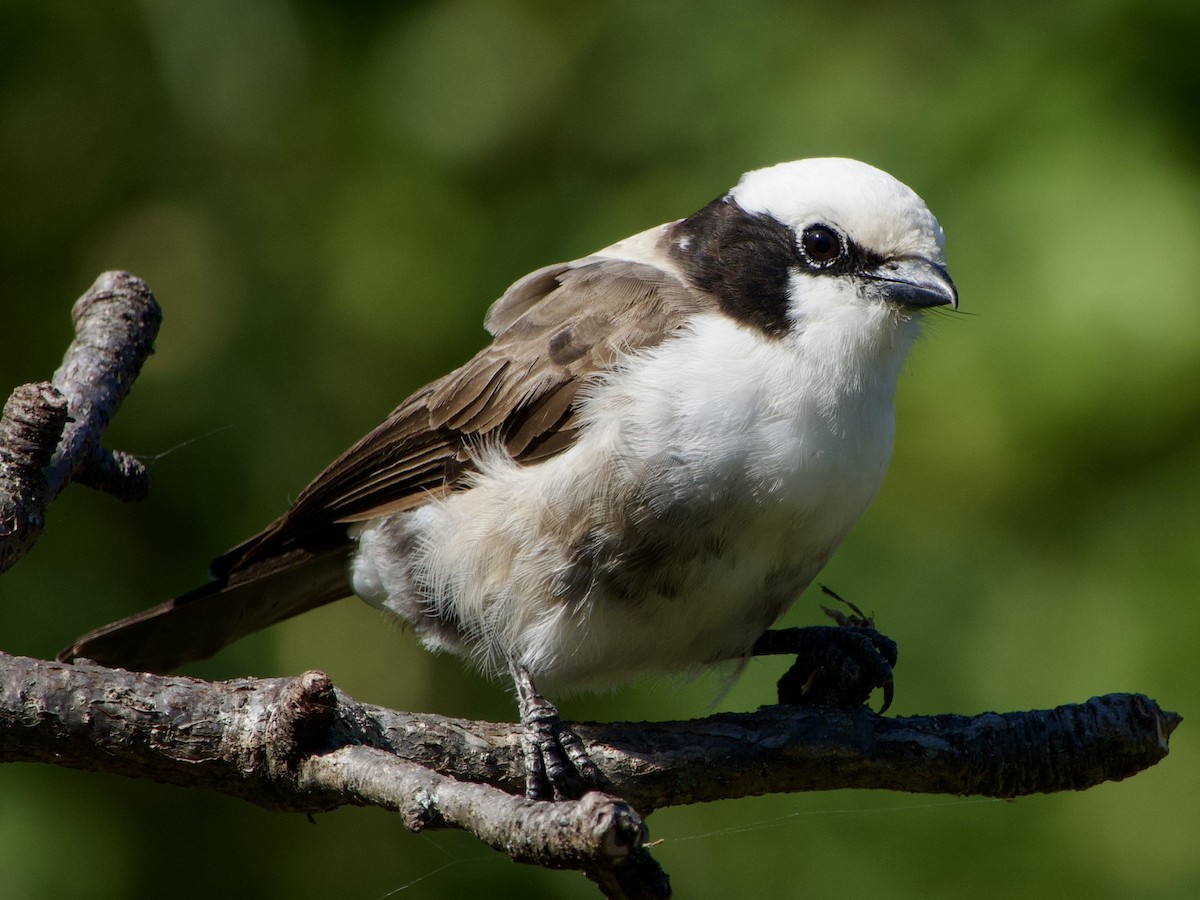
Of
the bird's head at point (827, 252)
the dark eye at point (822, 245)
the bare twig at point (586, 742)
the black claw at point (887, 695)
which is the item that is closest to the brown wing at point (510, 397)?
the bird's head at point (827, 252)

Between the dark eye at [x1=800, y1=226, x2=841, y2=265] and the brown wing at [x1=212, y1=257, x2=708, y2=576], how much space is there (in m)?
0.28

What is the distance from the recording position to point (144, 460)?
388 cm

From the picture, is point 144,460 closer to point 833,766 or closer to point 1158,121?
point 833,766

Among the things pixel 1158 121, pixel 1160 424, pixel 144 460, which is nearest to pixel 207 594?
pixel 144 460

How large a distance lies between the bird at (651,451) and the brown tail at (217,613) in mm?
14

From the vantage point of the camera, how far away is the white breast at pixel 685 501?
9.59 feet

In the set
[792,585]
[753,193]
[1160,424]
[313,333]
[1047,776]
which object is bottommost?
[1047,776]

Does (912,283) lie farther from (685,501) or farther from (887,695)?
(887,695)

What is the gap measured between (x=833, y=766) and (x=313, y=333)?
2.22 metres

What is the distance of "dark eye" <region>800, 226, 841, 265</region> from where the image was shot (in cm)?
317

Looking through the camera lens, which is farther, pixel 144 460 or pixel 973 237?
pixel 144 460

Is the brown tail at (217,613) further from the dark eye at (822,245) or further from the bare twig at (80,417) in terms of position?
the dark eye at (822,245)

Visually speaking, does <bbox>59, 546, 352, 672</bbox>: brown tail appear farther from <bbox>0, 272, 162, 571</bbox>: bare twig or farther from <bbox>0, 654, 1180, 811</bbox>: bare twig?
<bbox>0, 654, 1180, 811</bbox>: bare twig

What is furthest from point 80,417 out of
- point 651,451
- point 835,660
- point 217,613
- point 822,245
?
point 835,660
